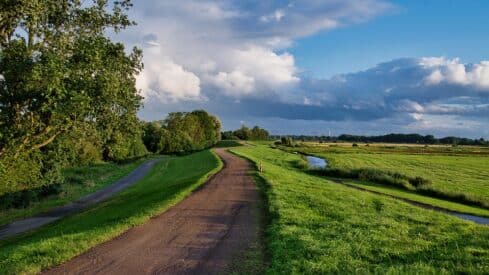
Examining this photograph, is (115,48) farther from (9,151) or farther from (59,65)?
(9,151)

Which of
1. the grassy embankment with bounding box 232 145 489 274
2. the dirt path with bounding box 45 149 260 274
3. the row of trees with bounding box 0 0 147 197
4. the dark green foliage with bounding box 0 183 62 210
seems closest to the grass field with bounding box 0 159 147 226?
the dark green foliage with bounding box 0 183 62 210

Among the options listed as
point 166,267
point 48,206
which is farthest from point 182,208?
point 48,206

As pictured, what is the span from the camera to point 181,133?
452 ft

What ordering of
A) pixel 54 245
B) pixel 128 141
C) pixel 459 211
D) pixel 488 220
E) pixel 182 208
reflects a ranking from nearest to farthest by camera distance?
pixel 54 245
pixel 182 208
pixel 128 141
pixel 488 220
pixel 459 211

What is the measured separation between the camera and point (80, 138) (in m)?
25.2

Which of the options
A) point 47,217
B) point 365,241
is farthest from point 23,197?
point 365,241

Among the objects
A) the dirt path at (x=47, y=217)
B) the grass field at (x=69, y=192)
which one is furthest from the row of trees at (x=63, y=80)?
the grass field at (x=69, y=192)

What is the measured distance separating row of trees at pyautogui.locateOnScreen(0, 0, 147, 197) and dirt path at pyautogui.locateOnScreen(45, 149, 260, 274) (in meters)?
7.35

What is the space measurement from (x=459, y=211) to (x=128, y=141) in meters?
23.8

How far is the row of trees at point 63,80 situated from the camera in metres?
20.4

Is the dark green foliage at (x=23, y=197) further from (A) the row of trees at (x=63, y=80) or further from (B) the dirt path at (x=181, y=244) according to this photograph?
(B) the dirt path at (x=181, y=244)

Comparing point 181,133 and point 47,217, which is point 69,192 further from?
point 181,133

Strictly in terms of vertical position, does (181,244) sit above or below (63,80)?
below

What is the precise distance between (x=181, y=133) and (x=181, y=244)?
412ft
